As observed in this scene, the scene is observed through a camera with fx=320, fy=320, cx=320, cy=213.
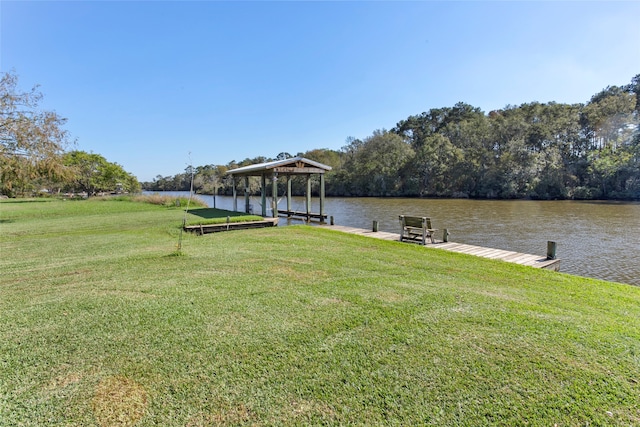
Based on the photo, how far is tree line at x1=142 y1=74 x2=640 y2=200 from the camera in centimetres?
3494

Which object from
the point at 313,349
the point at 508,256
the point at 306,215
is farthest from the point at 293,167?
the point at 313,349

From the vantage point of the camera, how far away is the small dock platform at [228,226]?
10523 millimetres

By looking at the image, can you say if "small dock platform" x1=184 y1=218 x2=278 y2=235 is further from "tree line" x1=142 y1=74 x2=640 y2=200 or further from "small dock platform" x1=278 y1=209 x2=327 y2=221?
"tree line" x1=142 y1=74 x2=640 y2=200

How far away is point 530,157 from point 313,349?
43.7m

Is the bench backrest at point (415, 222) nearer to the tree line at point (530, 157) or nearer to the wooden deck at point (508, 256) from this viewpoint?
the wooden deck at point (508, 256)

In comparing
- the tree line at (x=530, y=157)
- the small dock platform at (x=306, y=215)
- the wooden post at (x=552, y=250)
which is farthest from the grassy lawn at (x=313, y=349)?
the tree line at (x=530, y=157)

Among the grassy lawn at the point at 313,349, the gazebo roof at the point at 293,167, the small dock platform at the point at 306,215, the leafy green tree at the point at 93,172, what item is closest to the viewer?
the grassy lawn at the point at 313,349

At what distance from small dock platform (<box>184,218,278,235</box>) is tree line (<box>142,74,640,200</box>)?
738 inches

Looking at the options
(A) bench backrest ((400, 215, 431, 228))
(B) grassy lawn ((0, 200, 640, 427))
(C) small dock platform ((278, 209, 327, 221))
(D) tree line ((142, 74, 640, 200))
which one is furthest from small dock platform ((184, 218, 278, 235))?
(D) tree line ((142, 74, 640, 200))

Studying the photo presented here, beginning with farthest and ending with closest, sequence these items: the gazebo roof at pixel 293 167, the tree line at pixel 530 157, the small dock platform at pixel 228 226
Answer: the tree line at pixel 530 157
the gazebo roof at pixel 293 167
the small dock platform at pixel 228 226

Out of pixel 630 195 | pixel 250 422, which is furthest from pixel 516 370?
pixel 630 195

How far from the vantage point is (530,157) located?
124ft

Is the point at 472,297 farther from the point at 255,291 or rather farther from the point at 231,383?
the point at 231,383

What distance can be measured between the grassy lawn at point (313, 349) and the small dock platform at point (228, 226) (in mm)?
5174
